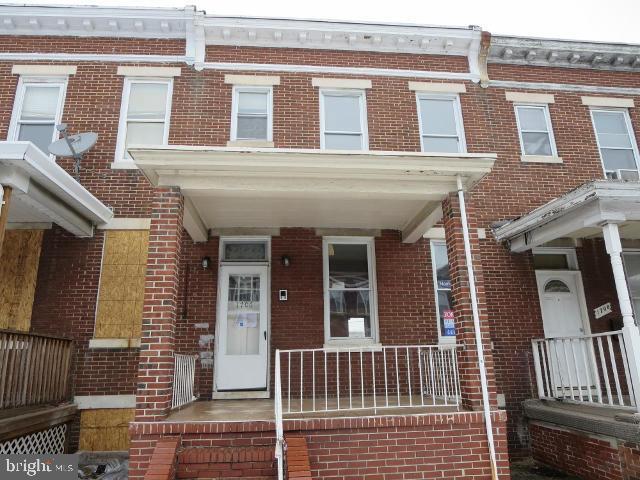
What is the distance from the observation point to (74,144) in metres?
7.88

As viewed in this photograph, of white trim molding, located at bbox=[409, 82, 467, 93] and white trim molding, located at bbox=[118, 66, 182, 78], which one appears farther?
white trim molding, located at bbox=[409, 82, 467, 93]

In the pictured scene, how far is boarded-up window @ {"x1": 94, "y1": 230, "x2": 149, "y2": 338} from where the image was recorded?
24.7 feet

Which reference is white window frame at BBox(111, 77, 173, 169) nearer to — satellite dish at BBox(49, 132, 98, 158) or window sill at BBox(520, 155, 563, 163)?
satellite dish at BBox(49, 132, 98, 158)

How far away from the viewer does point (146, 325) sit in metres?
5.20

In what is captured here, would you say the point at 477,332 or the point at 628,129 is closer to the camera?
the point at 477,332

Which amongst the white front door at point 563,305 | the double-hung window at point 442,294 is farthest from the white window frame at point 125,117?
the white front door at point 563,305

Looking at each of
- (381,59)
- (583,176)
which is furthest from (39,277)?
(583,176)

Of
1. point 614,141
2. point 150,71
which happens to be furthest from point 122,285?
point 614,141

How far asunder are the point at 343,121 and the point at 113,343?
19.3 feet

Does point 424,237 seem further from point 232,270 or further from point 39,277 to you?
point 39,277

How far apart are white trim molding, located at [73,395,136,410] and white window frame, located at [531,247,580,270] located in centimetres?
759

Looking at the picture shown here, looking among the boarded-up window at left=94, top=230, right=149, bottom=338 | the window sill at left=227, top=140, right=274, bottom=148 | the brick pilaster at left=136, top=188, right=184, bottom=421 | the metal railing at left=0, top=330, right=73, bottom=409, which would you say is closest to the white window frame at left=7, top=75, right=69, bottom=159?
the boarded-up window at left=94, top=230, right=149, bottom=338

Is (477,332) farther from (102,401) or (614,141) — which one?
(614,141)

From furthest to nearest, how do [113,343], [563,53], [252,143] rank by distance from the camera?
[563,53] < [252,143] < [113,343]
